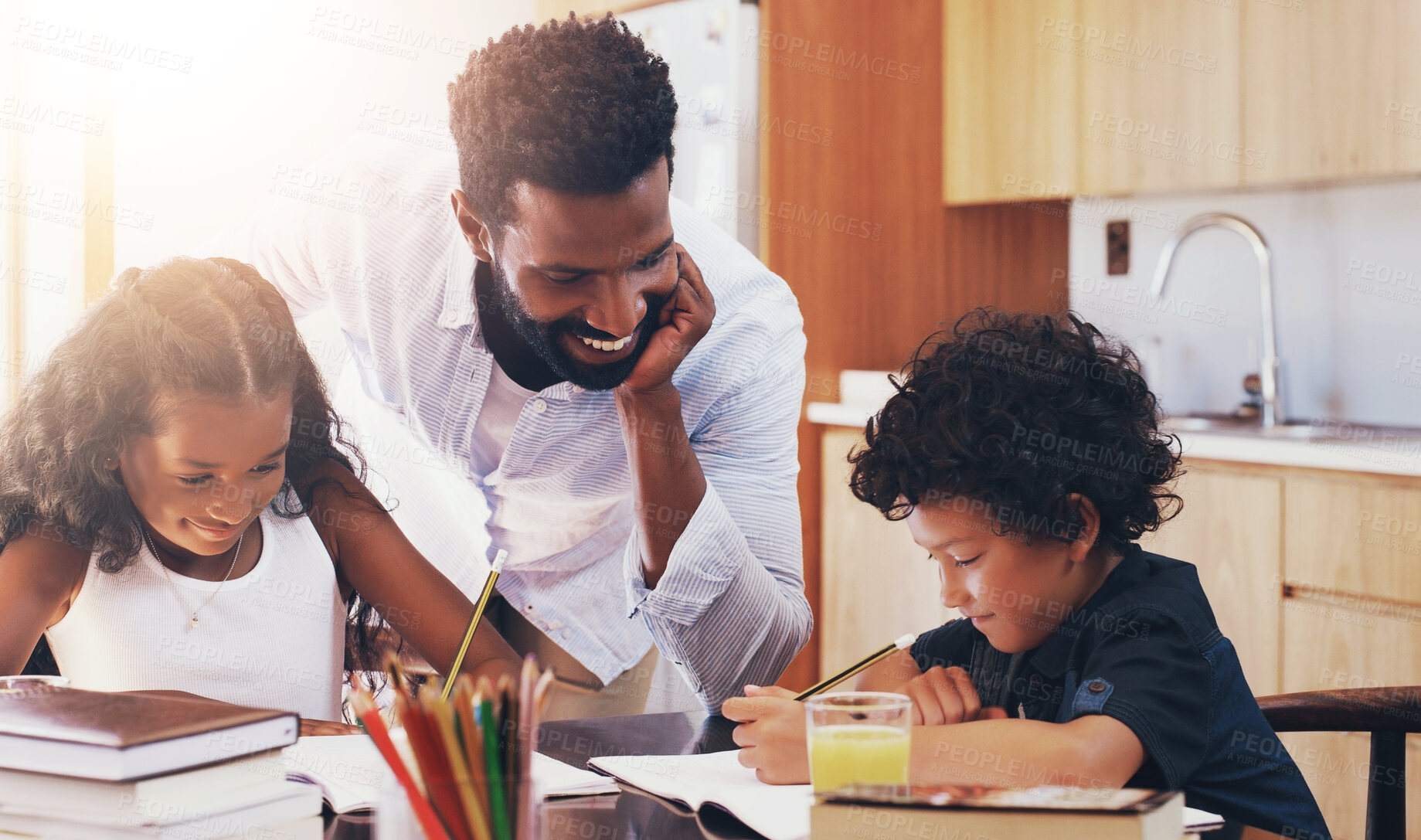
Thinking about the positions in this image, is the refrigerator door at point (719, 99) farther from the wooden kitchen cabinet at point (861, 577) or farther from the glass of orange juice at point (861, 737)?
the glass of orange juice at point (861, 737)

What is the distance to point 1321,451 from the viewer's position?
210cm

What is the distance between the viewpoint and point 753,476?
1.87m

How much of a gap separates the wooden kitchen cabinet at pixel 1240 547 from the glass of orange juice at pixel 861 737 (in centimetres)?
142

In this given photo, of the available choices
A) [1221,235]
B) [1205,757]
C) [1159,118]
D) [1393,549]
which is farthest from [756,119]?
[1205,757]

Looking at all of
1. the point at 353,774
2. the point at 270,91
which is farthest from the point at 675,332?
the point at 353,774

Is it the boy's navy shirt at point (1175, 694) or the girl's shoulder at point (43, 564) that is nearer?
the boy's navy shirt at point (1175, 694)

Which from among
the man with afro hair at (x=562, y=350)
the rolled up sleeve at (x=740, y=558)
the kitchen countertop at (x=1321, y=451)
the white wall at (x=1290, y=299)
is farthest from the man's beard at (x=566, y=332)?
the white wall at (x=1290, y=299)

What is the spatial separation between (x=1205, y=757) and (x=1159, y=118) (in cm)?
186

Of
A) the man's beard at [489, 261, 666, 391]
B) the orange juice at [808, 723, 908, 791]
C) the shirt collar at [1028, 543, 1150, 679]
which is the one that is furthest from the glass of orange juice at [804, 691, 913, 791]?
the man's beard at [489, 261, 666, 391]

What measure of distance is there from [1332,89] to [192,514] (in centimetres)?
202

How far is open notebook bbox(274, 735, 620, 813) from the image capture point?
942mm

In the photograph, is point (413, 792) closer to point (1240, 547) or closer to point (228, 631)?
point (228, 631)

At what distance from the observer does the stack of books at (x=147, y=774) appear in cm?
78

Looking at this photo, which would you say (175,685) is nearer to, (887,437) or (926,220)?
(887,437)
